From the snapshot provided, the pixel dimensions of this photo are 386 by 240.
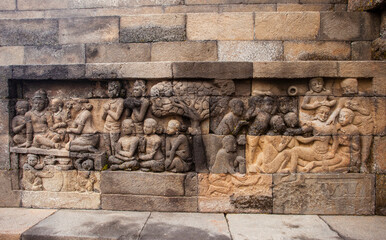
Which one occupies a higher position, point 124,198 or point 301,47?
point 301,47

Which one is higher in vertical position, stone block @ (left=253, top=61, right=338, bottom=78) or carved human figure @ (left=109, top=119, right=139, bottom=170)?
stone block @ (left=253, top=61, right=338, bottom=78)

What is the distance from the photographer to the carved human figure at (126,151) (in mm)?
4605

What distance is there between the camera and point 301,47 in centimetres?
483

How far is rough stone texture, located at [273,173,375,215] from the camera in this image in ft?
14.5

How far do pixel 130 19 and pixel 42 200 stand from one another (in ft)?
12.5

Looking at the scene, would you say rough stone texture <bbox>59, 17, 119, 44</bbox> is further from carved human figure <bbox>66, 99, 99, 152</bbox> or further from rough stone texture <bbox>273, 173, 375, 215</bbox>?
rough stone texture <bbox>273, 173, 375, 215</bbox>

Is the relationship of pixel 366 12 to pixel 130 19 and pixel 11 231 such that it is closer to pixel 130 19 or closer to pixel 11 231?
pixel 130 19

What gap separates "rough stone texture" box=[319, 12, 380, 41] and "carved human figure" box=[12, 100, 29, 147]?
5781mm

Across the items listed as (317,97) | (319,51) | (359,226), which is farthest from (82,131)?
(359,226)

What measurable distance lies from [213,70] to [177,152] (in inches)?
61.7

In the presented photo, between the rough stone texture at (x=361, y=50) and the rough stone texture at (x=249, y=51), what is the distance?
53.3 inches

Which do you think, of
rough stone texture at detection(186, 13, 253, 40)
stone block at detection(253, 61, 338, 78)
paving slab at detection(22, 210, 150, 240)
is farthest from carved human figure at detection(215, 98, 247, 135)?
paving slab at detection(22, 210, 150, 240)

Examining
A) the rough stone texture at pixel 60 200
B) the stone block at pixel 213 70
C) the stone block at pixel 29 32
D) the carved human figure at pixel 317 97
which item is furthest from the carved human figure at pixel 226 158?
the stone block at pixel 29 32

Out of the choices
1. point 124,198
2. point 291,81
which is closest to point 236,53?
point 291,81
